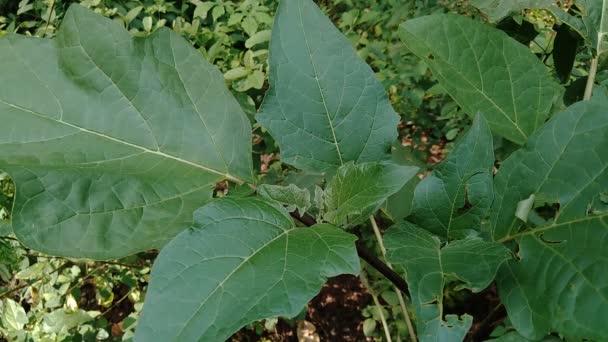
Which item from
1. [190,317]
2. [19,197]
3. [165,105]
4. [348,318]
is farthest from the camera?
[348,318]

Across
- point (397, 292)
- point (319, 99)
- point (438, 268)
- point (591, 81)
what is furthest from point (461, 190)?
point (397, 292)

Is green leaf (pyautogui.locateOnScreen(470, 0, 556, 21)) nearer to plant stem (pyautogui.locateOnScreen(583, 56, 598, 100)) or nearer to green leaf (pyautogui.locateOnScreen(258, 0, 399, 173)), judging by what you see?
plant stem (pyautogui.locateOnScreen(583, 56, 598, 100))

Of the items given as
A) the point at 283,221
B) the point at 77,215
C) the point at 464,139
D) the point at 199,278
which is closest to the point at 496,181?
the point at 464,139

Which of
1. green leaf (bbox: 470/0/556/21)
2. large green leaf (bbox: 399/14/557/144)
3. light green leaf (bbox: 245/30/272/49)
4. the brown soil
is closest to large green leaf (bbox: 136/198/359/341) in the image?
large green leaf (bbox: 399/14/557/144)

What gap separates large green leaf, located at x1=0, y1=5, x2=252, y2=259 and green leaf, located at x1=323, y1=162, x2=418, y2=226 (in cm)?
19

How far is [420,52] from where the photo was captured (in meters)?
0.82

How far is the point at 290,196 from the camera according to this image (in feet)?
2.33

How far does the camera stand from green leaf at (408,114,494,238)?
695 millimetres

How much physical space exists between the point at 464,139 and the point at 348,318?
71.5 inches

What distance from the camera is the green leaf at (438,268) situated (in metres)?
0.59

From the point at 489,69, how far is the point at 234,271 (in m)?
0.52

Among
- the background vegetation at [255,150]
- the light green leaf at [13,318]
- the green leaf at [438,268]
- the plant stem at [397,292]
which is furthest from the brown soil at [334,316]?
the green leaf at [438,268]

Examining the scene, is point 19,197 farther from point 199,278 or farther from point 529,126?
point 529,126

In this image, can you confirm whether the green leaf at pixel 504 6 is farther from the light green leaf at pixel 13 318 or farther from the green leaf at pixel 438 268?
the light green leaf at pixel 13 318
